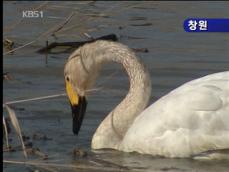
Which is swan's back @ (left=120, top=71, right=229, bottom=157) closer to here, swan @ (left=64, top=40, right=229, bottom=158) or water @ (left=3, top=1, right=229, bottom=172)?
swan @ (left=64, top=40, right=229, bottom=158)

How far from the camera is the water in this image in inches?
357

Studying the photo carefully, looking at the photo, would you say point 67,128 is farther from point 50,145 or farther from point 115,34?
point 115,34

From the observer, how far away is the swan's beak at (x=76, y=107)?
9.73 meters

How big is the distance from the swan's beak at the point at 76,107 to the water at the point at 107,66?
0.11m

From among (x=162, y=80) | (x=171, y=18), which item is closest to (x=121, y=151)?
(x=162, y=80)

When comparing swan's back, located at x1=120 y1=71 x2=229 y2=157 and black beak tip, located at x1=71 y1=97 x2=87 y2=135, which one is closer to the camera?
swan's back, located at x1=120 y1=71 x2=229 y2=157

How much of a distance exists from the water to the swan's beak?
0.35 feet

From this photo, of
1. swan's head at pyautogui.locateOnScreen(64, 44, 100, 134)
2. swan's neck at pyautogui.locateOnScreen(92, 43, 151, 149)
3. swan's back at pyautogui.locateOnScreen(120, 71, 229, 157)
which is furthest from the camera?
swan's head at pyautogui.locateOnScreen(64, 44, 100, 134)

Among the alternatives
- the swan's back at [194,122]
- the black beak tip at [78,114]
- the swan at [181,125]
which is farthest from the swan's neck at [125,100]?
the swan's back at [194,122]

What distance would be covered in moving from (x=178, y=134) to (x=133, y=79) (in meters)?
1.09

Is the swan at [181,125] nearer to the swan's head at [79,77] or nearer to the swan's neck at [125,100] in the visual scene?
the swan's neck at [125,100]

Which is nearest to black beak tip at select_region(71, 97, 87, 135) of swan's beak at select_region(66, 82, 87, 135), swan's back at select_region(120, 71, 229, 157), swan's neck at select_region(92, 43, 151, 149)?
swan's beak at select_region(66, 82, 87, 135)

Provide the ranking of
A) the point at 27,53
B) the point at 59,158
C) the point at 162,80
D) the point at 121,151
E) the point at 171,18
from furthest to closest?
A: the point at 171,18
the point at 27,53
the point at 162,80
the point at 121,151
the point at 59,158

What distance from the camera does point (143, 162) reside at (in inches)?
350
